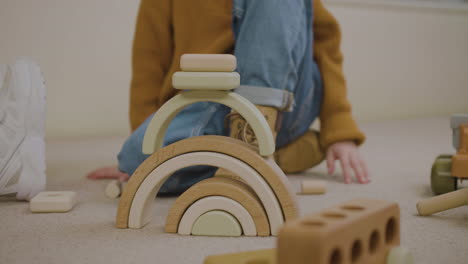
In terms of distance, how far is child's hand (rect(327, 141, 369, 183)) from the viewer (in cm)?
113

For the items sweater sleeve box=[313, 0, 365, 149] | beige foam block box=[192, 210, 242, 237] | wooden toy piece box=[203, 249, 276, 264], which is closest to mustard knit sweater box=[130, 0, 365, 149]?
sweater sleeve box=[313, 0, 365, 149]

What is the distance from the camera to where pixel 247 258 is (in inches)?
21.6

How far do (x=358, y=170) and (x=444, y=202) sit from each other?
0.34 metres

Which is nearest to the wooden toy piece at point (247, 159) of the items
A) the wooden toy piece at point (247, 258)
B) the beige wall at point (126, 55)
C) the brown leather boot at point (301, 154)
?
the wooden toy piece at point (247, 258)

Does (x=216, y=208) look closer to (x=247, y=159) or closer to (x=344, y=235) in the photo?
(x=247, y=159)

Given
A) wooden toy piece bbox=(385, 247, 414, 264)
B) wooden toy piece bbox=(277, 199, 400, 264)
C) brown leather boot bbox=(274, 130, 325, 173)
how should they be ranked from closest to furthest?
wooden toy piece bbox=(277, 199, 400, 264) → wooden toy piece bbox=(385, 247, 414, 264) → brown leather boot bbox=(274, 130, 325, 173)

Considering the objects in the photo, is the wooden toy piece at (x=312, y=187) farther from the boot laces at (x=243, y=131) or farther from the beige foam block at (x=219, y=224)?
the beige foam block at (x=219, y=224)

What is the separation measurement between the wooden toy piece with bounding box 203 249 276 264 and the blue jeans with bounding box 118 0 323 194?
396mm

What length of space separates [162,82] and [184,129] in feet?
0.86

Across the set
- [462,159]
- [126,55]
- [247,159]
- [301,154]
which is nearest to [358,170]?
[301,154]

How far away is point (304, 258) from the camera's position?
432 mm

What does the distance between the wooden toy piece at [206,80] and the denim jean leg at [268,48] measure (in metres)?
0.22

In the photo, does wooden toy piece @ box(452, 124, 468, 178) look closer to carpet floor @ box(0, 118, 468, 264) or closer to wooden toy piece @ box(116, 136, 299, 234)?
carpet floor @ box(0, 118, 468, 264)

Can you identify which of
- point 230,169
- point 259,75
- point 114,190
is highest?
point 259,75
